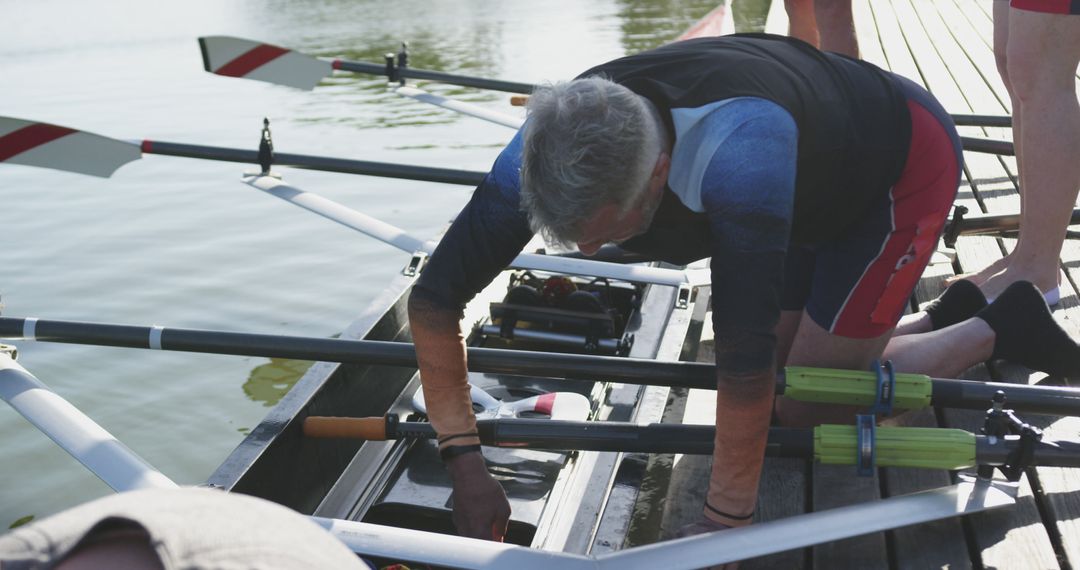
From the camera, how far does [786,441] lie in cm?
217

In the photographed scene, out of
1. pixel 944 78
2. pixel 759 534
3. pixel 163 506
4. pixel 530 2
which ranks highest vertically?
pixel 163 506

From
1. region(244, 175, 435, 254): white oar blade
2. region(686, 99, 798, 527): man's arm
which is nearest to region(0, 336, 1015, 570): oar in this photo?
region(686, 99, 798, 527): man's arm

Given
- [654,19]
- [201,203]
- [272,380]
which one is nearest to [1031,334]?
[272,380]

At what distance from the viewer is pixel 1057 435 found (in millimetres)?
2426

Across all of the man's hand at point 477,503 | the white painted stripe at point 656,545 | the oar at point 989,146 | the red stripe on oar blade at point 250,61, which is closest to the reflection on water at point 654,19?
the red stripe on oar blade at point 250,61

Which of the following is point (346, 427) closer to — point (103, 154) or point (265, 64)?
point (103, 154)

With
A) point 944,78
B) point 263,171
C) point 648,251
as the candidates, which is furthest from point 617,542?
point 944,78

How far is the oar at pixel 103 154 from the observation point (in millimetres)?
4184

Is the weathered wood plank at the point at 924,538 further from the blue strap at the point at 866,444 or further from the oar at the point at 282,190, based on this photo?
the oar at the point at 282,190

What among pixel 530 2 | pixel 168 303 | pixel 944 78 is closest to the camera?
pixel 168 303

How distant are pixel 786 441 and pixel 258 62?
4205 millimetres

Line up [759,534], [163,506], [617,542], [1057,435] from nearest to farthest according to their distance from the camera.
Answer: [163,506]
[759,534]
[617,542]
[1057,435]

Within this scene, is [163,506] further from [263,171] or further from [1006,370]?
[263,171]

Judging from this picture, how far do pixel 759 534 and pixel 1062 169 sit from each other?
1.64 metres
